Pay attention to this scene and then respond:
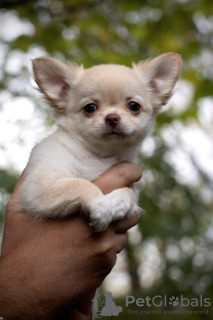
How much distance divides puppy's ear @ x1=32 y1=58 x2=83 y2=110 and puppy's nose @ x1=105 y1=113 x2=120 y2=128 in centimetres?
46

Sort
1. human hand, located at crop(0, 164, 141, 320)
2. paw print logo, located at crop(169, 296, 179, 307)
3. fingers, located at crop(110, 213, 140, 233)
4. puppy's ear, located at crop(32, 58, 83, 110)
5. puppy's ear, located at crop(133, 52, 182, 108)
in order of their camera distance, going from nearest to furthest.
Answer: human hand, located at crop(0, 164, 141, 320), fingers, located at crop(110, 213, 140, 233), puppy's ear, located at crop(32, 58, 83, 110), puppy's ear, located at crop(133, 52, 182, 108), paw print logo, located at crop(169, 296, 179, 307)

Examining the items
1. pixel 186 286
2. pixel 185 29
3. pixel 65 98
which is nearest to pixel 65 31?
pixel 185 29

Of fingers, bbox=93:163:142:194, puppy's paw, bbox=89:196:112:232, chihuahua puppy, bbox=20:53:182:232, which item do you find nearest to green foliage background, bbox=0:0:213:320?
chihuahua puppy, bbox=20:53:182:232

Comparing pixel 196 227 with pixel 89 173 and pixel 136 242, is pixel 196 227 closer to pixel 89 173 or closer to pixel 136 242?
pixel 136 242

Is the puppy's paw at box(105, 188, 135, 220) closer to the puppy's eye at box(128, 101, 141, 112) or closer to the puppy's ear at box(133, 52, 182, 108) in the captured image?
the puppy's eye at box(128, 101, 141, 112)

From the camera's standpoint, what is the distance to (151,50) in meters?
4.41

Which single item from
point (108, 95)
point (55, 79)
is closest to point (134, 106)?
point (108, 95)

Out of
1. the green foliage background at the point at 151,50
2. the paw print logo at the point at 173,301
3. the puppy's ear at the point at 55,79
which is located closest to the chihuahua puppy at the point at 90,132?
the puppy's ear at the point at 55,79

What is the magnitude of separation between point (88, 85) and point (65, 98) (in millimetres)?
290

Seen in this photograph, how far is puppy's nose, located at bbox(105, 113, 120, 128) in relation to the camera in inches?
78.8

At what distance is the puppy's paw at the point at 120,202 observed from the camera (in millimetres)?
1885

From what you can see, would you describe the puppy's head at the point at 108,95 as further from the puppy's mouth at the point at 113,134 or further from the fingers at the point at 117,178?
the fingers at the point at 117,178

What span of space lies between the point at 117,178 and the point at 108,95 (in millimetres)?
497

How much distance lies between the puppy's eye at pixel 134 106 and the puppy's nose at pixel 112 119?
198mm
